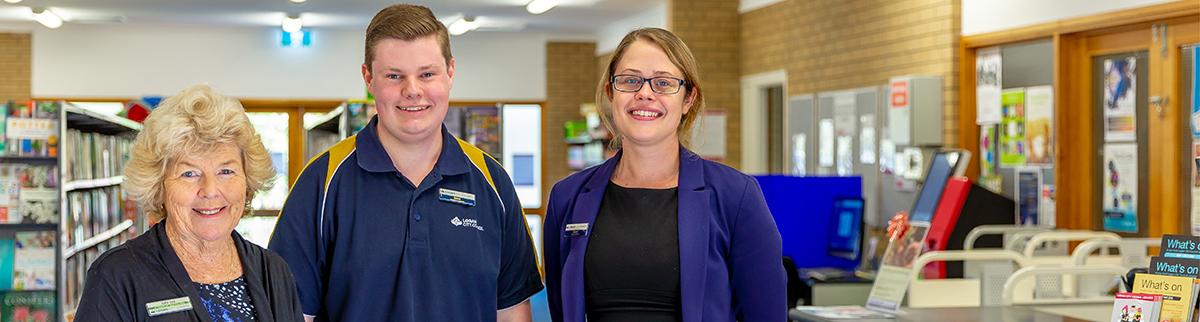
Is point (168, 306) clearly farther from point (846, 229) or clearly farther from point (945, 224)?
point (846, 229)

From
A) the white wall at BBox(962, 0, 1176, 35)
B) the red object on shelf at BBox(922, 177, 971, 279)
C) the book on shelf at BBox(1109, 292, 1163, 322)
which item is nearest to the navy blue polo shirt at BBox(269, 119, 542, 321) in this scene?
the book on shelf at BBox(1109, 292, 1163, 322)

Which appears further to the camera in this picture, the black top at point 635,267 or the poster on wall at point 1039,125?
the poster on wall at point 1039,125

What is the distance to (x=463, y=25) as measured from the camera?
15.3 meters

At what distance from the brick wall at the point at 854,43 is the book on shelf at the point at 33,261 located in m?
5.51

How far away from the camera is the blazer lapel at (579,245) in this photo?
2795mm

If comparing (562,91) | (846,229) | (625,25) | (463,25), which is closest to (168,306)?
(846,229)

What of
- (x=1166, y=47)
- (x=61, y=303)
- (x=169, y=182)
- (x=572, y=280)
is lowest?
(x=61, y=303)

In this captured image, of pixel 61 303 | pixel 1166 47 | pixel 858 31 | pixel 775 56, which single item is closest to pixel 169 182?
pixel 61 303

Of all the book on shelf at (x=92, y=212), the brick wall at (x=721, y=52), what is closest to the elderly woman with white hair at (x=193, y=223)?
the book on shelf at (x=92, y=212)

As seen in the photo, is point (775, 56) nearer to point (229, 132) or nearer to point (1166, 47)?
point (1166, 47)

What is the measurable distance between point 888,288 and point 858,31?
5442 millimetres

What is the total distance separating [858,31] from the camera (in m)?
10.3

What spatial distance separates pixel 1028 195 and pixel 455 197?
20.4 ft

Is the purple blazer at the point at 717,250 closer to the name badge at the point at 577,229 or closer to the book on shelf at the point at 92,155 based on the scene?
the name badge at the point at 577,229
